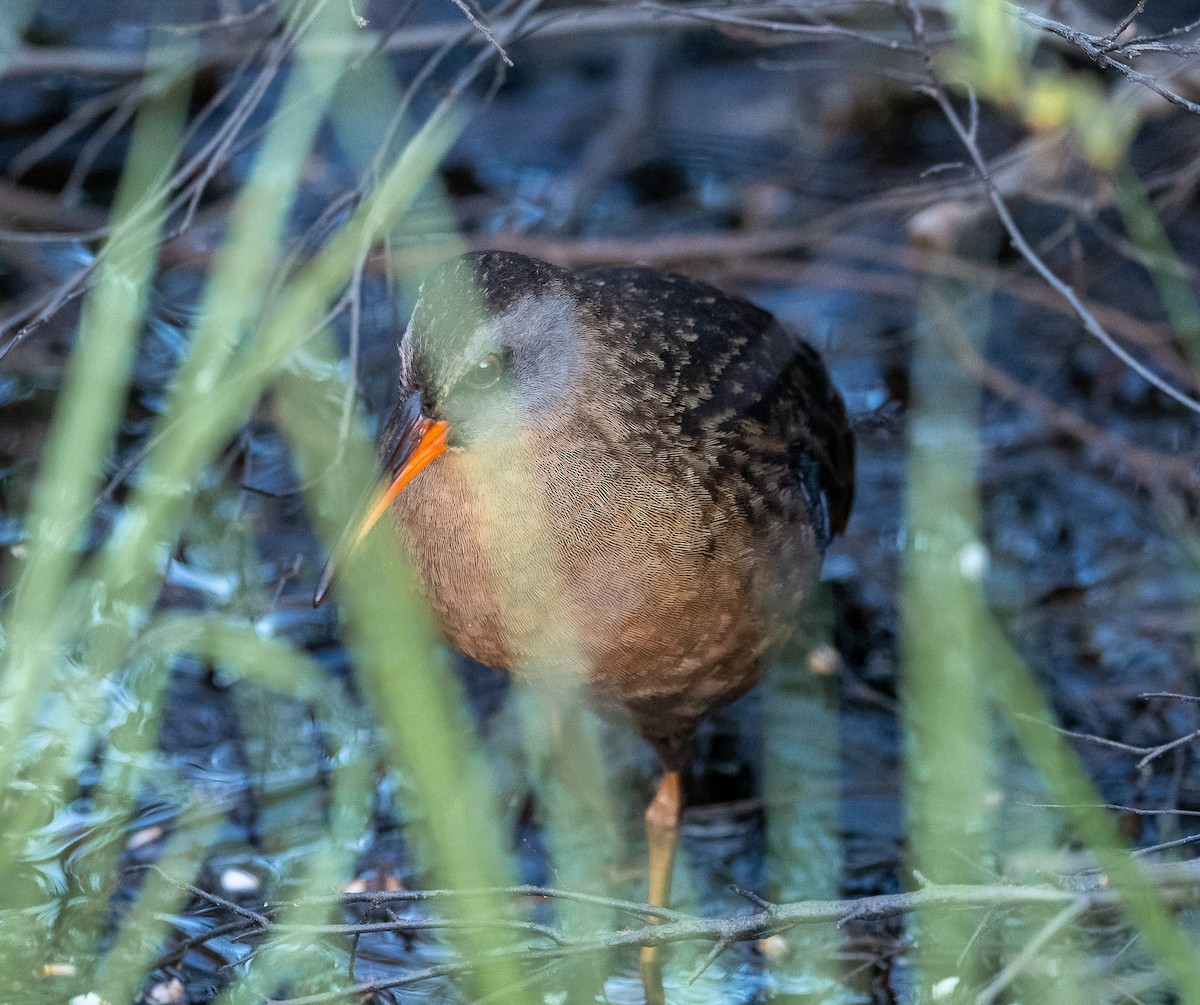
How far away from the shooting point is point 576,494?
2.70 meters

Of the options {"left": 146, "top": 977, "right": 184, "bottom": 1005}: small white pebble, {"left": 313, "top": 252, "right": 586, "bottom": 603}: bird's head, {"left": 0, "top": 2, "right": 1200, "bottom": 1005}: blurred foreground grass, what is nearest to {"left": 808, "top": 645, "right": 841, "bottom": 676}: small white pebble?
{"left": 0, "top": 2, "right": 1200, "bottom": 1005}: blurred foreground grass

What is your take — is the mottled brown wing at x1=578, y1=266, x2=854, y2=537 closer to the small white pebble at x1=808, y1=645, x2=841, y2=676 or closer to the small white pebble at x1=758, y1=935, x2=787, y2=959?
the small white pebble at x1=808, y1=645, x2=841, y2=676

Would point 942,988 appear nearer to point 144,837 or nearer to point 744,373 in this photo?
point 744,373

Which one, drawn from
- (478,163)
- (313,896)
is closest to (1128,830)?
(313,896)

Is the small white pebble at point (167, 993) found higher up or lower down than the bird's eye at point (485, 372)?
lower down

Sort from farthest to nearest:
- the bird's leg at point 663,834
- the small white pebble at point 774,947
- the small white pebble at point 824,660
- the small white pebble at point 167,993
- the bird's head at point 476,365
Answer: the small white pebble at point 824,660 < the bird's leg at point 663,834 < the small white pebble at point 774,947 < the small white pebble at point 167,993 < the bird's head at point 476,365

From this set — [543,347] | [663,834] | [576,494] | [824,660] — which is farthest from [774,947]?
[543,347]

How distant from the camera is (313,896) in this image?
7.80 ft

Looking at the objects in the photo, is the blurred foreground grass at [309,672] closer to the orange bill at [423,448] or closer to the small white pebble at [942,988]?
the small white pebble at [942,988]

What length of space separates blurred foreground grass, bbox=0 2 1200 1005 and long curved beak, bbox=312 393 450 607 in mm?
92

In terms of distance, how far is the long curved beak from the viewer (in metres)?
2.69

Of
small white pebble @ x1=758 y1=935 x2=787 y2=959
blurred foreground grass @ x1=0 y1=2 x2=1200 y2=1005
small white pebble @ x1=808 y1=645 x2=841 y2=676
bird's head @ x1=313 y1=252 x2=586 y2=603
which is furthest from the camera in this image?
small white pebble @ x1=808 y1=645 x2=841 y2=676

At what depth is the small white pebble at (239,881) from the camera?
3178mm

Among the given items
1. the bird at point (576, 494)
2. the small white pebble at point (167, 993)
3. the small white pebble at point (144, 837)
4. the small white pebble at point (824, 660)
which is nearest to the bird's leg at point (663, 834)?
the bird at point (576, 494)
